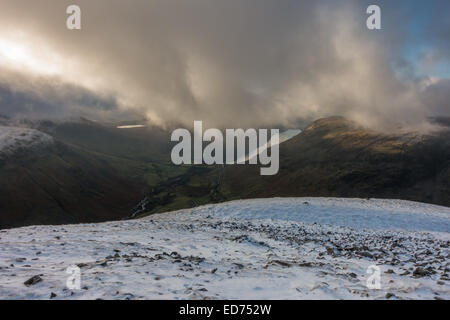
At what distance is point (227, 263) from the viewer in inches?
489

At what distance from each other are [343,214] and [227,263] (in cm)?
2316

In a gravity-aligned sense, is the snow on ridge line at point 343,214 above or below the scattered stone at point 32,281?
below

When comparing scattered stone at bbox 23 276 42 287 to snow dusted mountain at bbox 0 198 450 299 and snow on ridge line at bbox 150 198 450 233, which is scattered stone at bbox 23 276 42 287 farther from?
snow on ridge line at bbox 150 198 450 233

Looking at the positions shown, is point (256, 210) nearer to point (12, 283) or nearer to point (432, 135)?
point (12, 283)

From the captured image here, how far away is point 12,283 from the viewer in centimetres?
834

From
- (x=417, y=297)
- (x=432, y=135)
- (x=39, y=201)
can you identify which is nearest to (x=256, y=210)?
(x=417, y=297)

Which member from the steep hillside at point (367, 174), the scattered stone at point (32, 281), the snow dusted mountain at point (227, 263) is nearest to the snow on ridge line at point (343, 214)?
the snow dusted mountain at point (227, 263)

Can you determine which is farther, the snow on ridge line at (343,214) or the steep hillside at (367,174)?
the steep hillside at (367,174)

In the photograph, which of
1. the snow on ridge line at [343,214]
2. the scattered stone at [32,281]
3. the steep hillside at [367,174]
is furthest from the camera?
the steep hillside at [367,174]

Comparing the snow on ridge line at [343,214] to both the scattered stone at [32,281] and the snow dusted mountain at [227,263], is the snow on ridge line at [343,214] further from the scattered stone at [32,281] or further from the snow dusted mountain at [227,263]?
the scattered stone at [32,281]

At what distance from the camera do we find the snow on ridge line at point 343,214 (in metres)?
27.5

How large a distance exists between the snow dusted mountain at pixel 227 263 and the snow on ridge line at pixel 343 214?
367 cm

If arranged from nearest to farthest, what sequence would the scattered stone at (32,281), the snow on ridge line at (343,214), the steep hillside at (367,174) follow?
1. the scattered stone at (32,281)
2. the snow on ridge line at (343,214)
3. the steep hillside at (367,174)
